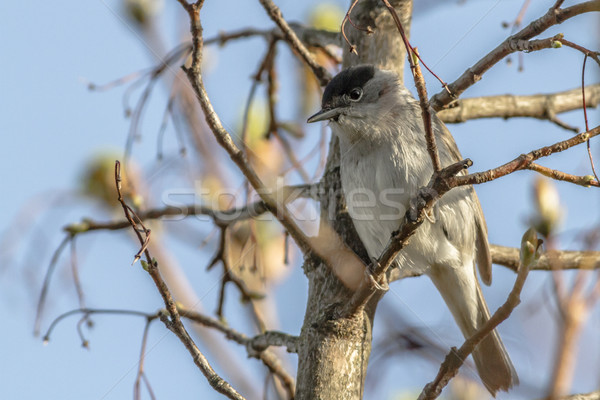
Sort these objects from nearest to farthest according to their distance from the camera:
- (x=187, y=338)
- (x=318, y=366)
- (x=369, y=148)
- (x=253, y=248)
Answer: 1. (x=187, y=338)
2. (x=318, y=366)
3. (x=369, y=148)
4. (x=253, y=248)

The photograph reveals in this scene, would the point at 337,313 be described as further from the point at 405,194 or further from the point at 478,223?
the point at 478,223

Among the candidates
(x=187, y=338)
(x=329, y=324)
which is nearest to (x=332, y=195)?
(x=329, y=324)

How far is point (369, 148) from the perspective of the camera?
3.77m

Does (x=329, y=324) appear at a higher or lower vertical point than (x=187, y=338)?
higher

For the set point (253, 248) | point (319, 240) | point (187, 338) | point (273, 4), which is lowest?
point (187, 338)

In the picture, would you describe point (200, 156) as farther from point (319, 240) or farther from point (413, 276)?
point (413, 276)

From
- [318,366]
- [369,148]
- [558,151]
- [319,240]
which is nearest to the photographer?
A: [558,151]

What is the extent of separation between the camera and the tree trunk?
3.06 meters

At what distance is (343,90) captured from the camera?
13.1 ft

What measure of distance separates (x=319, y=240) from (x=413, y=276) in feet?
2.68

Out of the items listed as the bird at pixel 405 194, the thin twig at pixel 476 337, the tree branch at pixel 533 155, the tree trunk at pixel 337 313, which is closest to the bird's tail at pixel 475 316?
the bird at pixel 405 194

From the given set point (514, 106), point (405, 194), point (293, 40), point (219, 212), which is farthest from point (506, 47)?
point (219, 212)

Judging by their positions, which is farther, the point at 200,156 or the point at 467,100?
the point at 467,100

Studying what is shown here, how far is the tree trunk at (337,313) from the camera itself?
10.0ft
